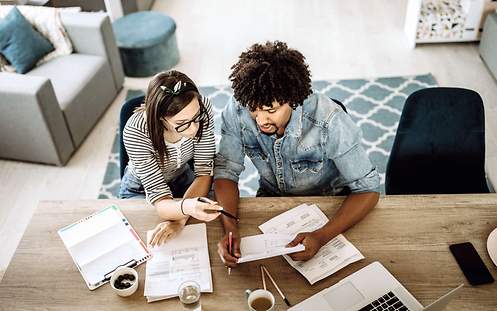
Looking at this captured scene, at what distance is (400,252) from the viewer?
1623mm

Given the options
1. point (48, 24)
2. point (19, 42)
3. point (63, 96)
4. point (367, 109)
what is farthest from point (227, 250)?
point (48, 24)

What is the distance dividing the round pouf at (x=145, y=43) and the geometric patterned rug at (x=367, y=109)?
252mm

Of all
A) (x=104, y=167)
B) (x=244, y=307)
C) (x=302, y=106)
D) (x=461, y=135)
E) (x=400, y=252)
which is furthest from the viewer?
(x=104, y=167)

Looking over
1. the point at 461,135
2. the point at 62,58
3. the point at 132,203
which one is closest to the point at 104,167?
the point at 62,58

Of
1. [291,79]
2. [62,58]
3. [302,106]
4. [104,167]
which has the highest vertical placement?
[291,79]

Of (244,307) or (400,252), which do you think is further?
(400,252)

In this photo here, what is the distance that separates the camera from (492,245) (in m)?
1.61

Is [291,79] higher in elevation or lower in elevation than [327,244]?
higher

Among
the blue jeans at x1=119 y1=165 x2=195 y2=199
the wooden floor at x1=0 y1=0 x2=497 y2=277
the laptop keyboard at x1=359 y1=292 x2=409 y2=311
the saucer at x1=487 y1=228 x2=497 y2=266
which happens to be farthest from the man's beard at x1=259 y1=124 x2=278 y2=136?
the wooden floor at x1=0 y1=0 x2=497 y2=277

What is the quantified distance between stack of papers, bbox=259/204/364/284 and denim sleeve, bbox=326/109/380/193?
16cm

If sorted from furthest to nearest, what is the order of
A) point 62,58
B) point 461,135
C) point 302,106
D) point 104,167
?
1. point 62,58
2. point 104,167
3. point 461,135
4. point 302,106

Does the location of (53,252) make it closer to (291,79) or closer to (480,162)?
(291,79)

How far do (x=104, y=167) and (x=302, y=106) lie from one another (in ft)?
6.06

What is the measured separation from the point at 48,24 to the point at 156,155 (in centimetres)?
206
